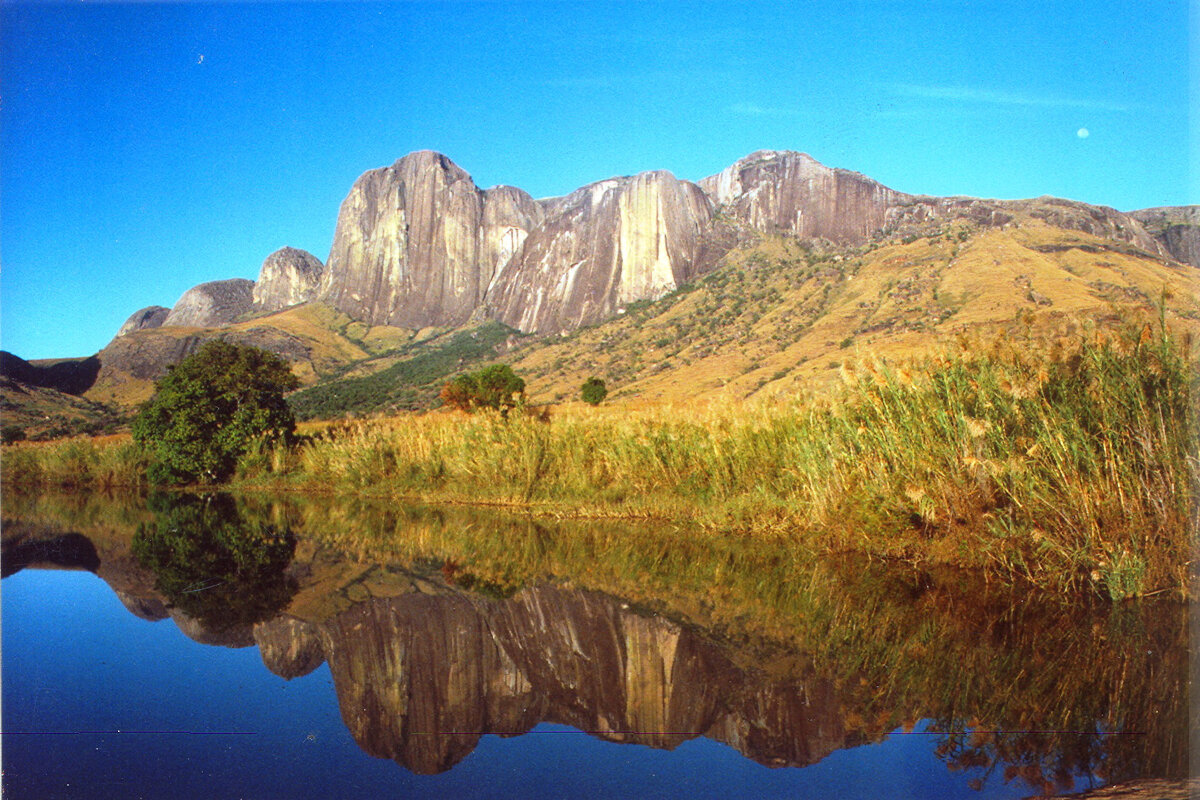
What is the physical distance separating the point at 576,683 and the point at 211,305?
187 meters

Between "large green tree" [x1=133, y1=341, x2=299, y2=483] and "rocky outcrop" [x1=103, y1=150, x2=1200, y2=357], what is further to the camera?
"rocky outcrop" [x1=103, y1=150, x2=1200, y2=357]

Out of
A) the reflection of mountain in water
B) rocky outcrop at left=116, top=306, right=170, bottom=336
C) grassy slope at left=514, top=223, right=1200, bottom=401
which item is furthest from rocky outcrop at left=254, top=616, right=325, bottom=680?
rocky outcrop at left=116, top=306, right=170, bottom=336

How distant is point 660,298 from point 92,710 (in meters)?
90.6

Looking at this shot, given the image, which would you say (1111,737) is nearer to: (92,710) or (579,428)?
(92,710)

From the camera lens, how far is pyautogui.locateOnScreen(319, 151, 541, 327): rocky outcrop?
127 m

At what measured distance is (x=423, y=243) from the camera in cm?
13025

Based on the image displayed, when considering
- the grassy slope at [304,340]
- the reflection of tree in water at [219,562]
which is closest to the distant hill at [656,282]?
the grassy slope at [304,340]

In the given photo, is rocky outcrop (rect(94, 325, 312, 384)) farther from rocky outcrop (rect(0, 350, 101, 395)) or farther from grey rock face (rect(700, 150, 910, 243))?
grey rock face (rect(700, 150, 910, 243))

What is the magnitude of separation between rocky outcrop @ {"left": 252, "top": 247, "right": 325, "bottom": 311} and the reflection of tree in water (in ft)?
516

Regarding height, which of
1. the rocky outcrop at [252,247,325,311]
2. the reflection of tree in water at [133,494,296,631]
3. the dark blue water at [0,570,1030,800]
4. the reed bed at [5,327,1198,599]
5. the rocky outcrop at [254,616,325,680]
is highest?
the rocky outcrop at [252,247,325,311]

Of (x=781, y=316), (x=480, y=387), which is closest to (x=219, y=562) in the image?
(x=480, y=387)

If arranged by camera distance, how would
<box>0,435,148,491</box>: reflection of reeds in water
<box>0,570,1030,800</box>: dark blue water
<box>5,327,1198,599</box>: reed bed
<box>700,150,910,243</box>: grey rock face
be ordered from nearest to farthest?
<box>0,570,1030,800</box>: dark blue water → <box>5,327,1198,599</box>: reed bed → <box>0,435,148,491</box>: reflection of reeds in water → <box>700,150,910,243</box>: grey rock face

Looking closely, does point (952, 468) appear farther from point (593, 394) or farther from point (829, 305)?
point (829, 305)

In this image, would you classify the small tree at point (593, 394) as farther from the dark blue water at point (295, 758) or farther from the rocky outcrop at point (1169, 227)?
the rocky outcrop at point (1169, 227)
